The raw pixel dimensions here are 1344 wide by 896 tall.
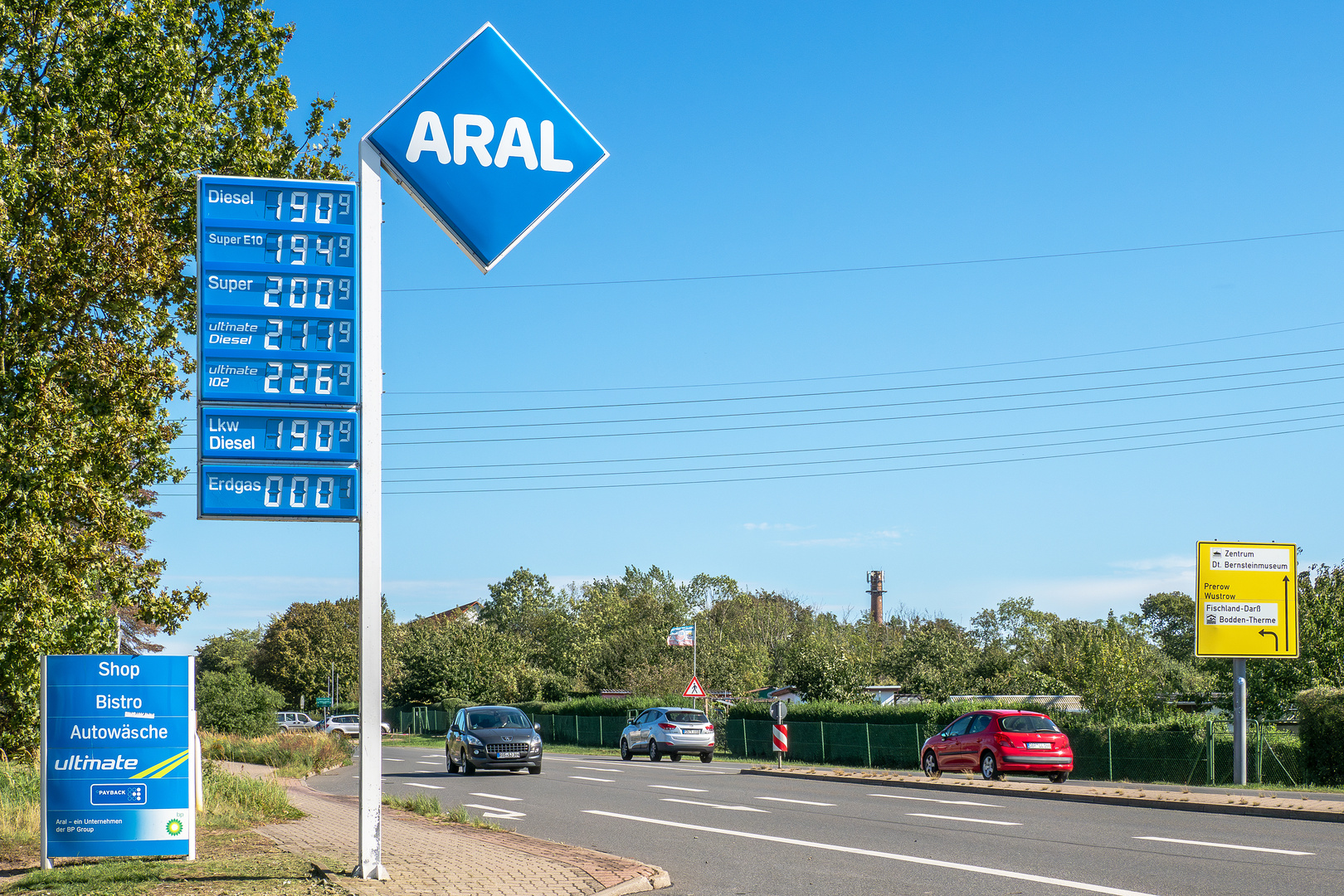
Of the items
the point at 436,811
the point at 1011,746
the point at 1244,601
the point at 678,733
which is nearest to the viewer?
the point at 436,811

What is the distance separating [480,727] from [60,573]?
14.8 m

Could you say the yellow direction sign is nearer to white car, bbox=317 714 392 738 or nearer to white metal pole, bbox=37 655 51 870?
white metal pole, bbox=37 655 51 870

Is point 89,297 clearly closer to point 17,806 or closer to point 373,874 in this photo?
point 17,806

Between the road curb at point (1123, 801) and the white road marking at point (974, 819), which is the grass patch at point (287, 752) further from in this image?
the white road marking at point (974, 819)

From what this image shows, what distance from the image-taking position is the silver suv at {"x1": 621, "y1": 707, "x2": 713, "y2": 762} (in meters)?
39.1

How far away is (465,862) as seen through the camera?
1085 cm

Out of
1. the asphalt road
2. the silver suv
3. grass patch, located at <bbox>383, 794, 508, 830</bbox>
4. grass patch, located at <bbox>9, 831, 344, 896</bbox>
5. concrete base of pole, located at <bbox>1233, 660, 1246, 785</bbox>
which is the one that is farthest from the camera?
the silver suv

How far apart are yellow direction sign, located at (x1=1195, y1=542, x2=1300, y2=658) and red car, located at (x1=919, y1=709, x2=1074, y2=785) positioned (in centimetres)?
612

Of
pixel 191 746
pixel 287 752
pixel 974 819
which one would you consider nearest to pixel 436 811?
pixel 191 746

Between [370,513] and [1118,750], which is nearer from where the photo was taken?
[370,513]

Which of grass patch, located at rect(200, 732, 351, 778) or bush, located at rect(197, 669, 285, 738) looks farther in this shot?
bush, located at rect(197, 669, 285, 738)

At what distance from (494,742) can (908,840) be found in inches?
684

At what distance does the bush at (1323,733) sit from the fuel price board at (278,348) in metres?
25.1

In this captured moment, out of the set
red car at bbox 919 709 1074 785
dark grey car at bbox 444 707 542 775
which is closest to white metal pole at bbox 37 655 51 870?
dark grey car at bbox 444 707 542 775
